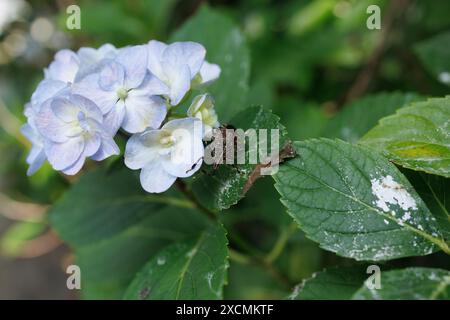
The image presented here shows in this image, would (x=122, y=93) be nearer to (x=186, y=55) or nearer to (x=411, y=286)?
(x=186, y=55)

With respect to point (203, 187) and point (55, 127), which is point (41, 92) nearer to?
point (55, 127)

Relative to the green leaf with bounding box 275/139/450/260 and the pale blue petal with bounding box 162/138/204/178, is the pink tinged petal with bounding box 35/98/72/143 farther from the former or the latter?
the green leaf with bounding box 275/139/450/260

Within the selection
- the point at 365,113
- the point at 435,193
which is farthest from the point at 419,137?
the point at 365,113

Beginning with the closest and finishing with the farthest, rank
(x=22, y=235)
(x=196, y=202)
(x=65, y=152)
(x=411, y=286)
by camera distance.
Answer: (x=411, y=286) → (x=65, y=152) → (x=196, y=202) → (x=22, y=235)

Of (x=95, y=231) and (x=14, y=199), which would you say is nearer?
(x=95, y=231)
